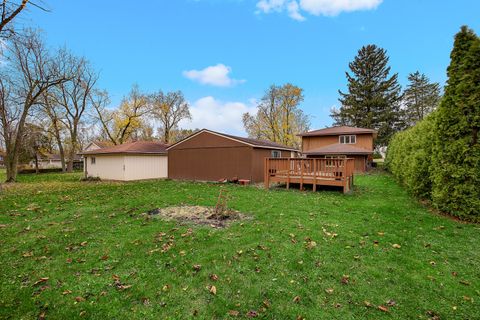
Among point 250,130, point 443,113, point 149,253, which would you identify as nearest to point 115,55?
point 149,253

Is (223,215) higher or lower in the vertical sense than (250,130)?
lower

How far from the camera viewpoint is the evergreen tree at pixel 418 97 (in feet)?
120

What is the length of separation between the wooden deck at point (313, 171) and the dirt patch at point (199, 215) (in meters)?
5.25

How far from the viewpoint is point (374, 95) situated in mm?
33562

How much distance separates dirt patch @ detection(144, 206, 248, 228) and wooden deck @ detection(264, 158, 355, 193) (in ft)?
17.2

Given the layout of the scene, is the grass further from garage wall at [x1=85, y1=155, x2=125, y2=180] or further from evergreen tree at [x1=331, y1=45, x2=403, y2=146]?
evergreen tree at [x1=331, y1=45, x2=403, y2=146]

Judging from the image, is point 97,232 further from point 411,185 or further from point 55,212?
point 411,185

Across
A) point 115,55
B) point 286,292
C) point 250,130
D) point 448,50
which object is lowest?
point 286,292

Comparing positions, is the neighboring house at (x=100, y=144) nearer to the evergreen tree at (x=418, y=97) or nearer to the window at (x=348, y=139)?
the window at (x=348, y=139)

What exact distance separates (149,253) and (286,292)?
2.39 m

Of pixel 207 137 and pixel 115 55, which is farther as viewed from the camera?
pixel 115 55

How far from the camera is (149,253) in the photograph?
4152mm

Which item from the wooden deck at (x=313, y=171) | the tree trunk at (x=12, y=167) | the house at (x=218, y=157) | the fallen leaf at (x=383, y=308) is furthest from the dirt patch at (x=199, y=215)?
the tree trunk at (x=12, y=167)

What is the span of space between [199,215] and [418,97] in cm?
4437
